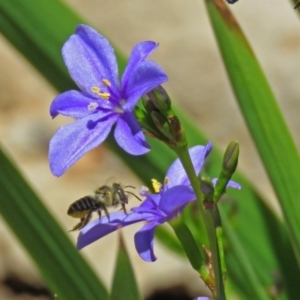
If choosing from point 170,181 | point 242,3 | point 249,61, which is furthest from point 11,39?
point 242,3

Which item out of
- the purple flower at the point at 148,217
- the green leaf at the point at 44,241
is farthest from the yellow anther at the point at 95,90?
the green leaf at the point at 44,241

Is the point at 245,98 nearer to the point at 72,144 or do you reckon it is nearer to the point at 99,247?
the point at 72,144

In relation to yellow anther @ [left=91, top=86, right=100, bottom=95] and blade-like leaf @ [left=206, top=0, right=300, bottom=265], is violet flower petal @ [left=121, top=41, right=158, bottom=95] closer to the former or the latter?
yellow anther @ [left=91, top=86, right=100, bottom=95]

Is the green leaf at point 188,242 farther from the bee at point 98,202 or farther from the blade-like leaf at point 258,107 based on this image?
the blade-like leaf at point 258,107

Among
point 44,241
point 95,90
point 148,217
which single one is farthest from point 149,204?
point 44,241

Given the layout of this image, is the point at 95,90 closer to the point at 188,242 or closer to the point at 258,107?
the point at 188,242

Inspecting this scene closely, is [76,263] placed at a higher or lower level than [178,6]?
lower
